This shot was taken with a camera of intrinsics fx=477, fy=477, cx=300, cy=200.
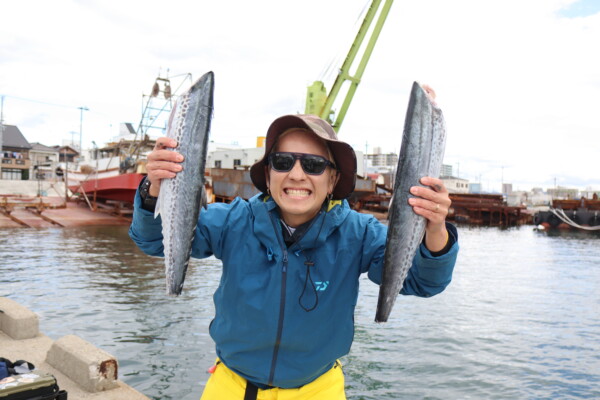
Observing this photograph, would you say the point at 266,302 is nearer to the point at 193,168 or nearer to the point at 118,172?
the point at 193,168

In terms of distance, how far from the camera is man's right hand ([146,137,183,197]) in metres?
2.71

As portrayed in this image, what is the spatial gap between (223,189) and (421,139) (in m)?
27.4

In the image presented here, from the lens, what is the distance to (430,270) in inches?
105

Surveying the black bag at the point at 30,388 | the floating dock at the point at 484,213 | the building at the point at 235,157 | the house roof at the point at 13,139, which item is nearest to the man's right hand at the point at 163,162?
the black bag at the point at 30,388

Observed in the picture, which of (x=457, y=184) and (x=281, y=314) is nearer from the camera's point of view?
(x=281, y=314)

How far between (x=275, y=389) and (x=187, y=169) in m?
1.40

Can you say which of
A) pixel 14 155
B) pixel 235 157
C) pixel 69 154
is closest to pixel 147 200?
pixel 235 157

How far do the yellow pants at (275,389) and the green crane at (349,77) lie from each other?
30679 millimetres

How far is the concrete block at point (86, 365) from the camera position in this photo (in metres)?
5.22

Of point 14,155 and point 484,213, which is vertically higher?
point 14,155

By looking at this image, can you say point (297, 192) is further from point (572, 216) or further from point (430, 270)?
point (572, 216)

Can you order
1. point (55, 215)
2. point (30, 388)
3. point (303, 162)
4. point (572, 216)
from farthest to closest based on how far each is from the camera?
point (572, 216) → point (55, 215) → point (30, 388) → point (303, 162)

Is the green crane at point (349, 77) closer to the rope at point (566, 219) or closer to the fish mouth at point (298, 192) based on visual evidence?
the rope at point (566, 219)

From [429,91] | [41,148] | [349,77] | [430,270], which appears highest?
[349,77]
